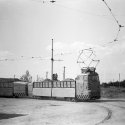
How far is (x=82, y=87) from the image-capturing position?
3219 centimetres

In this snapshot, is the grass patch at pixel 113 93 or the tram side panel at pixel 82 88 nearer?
the tram side panel at pixel 82 88

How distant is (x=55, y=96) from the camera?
36406 millimetres

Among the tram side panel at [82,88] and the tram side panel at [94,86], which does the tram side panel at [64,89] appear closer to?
the tram side panel at [82,88]

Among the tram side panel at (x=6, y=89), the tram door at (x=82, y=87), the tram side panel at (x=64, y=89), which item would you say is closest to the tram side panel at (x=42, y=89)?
the tram side panel at (x=64, y=89)

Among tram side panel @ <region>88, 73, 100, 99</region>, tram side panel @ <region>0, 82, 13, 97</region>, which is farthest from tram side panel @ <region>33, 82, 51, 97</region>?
tram side panel @ <region>88, 73, 100, 99</region>

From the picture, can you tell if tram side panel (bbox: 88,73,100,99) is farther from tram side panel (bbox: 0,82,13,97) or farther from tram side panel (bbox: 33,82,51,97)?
tram side panel (bbox: 0,82,13,97)

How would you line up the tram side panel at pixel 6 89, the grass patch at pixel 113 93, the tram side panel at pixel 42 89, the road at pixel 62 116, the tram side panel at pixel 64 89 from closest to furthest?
the road at pixel 62 116
the tram side panel at pixel 64 89
the tram side panel at pixel 42 89
the tram side panel at pixel 6 89
the grass patch at pixel 113 93

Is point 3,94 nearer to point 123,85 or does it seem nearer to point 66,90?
point 66,90

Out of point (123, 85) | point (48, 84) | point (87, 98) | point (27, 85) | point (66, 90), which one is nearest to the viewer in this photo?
point (87, 98)

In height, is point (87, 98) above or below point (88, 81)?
below

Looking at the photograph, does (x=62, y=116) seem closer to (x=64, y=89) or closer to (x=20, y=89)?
(x=64, y=89)

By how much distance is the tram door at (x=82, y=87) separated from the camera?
31.7 metres

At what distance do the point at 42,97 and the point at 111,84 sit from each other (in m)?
51.7

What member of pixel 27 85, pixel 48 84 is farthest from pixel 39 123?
pixel 27 85
